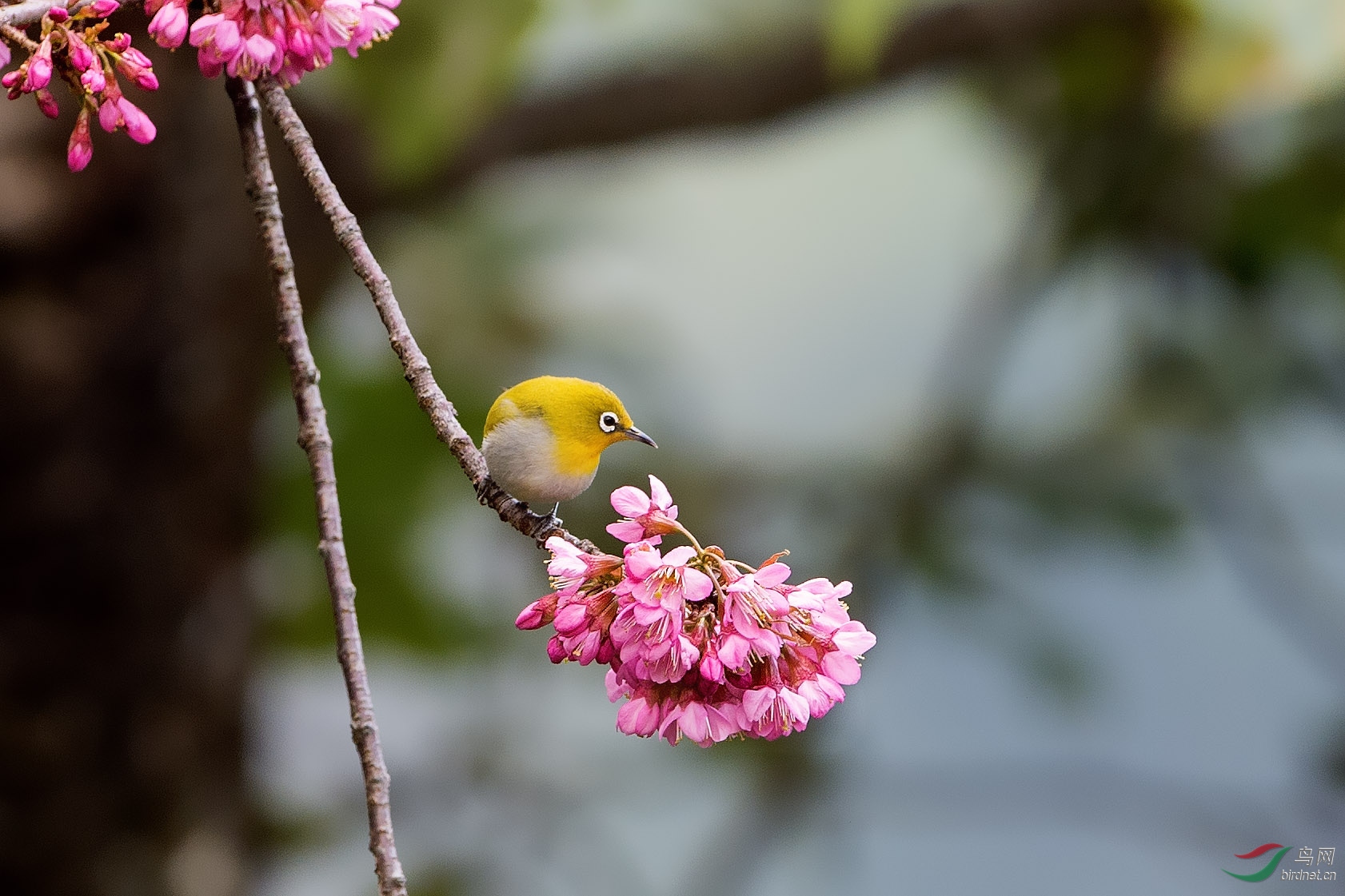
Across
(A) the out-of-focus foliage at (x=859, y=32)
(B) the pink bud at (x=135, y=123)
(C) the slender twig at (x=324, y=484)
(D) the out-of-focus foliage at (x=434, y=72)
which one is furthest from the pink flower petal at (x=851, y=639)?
(D) the out-of-focus foliage at (x=434, y=72)

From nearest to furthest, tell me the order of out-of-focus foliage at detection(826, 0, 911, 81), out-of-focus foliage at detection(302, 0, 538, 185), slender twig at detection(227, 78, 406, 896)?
slender twig at detection(227, 78, 406, 896) → out-of-focus foliage at detection(826, 0, 911, 81) → out-of-focus foliage at detection(302, 0, 538, 185)

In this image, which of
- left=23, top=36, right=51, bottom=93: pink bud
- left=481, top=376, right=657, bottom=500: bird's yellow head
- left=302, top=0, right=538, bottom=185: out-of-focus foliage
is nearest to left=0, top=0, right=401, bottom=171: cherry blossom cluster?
left=23, top=36, right=51, bottom=93: pink bud

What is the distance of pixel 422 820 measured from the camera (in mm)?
2088

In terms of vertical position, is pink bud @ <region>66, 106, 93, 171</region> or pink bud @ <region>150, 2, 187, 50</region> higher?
pink bud @ <region>150, 2, 187, 50</region>

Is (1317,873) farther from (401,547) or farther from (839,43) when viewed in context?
(401,547)

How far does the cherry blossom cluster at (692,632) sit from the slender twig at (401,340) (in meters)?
0.02

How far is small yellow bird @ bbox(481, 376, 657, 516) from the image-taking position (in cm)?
34

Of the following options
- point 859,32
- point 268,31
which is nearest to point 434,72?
point 859,32

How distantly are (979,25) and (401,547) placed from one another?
126cm

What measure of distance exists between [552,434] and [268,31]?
0.13 m

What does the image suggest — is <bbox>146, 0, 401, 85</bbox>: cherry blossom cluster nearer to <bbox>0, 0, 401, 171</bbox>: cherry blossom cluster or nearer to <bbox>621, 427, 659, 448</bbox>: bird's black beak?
<bbox>0, 0, 401, 171</bbox>: cherry blossom cluster

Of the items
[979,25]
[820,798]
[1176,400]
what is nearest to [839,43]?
[979,25]

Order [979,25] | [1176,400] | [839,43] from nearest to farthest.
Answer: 1. [839,43]
2. [979,25]
3. [1176,400]

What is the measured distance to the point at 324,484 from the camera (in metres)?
0.29
